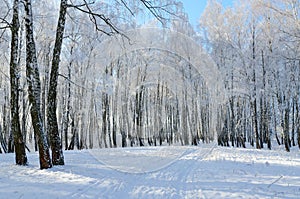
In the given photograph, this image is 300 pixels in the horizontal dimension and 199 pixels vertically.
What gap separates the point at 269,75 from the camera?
20.1 m

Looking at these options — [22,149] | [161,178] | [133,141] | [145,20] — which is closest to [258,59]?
[133,141]

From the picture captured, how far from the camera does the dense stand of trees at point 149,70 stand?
823 cm

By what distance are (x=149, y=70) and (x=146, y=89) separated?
19.4 ft

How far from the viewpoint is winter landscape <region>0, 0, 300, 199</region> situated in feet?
20.3

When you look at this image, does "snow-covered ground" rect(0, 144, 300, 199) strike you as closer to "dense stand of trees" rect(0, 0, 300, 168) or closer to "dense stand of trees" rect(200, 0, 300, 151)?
"dense stand of trees" rect(0, 0, 300, 168)

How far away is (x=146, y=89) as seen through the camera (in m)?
22.8

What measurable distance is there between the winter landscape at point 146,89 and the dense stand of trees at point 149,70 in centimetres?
7

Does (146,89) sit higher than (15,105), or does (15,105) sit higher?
(146,89)

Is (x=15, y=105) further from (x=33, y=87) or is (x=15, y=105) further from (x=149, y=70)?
(x=149, y=70)

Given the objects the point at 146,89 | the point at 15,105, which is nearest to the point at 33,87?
the point at 15,105

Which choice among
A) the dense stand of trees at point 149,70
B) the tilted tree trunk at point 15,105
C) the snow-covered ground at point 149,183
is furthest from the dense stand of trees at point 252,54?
the tilted tree trunk at point 15,105

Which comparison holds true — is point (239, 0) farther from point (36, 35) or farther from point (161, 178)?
point (161, 178)

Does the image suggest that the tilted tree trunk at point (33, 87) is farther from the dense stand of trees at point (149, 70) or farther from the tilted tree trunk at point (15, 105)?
the tilted tree trunk at point (15, 105)

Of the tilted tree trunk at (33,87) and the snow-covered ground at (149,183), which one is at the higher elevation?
the tilted tree trunk at (33,87)
